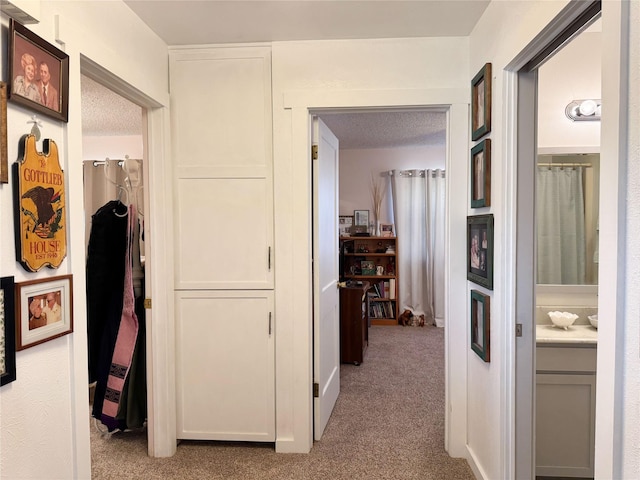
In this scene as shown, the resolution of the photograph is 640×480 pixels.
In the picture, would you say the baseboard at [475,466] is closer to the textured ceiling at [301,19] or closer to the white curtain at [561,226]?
the white curtain at [561,226]

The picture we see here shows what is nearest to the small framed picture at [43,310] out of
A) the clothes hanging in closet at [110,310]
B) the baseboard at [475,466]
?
the clothes hanging in closet at [110,310]

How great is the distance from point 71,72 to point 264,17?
0.96 meters

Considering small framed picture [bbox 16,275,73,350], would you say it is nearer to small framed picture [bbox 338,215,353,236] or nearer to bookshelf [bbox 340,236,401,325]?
bookshelf [bbox 340,236,401,325]

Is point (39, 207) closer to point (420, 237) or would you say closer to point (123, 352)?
point (123, 352)

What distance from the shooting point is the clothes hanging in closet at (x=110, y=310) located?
254cm

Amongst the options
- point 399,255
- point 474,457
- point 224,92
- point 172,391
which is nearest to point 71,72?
point 224,92

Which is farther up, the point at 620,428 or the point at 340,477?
the point at 620,428

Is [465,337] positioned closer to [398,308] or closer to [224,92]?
[224,92]

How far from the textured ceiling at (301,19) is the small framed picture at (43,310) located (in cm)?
135

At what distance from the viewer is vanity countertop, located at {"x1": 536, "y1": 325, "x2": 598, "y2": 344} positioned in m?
1.98

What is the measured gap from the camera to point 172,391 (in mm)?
2430

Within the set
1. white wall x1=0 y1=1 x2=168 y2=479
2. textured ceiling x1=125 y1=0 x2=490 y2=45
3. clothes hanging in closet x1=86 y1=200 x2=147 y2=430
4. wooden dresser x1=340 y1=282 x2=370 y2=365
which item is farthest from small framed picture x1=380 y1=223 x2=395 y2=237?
white wall x1=0 y1=1 x2=168 y2=479

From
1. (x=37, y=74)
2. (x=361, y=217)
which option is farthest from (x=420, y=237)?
(x=37, y=74)

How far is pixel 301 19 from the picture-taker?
2.07m
